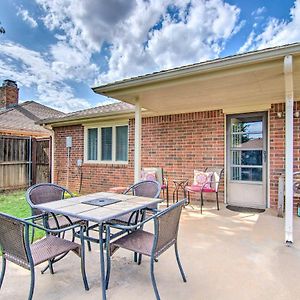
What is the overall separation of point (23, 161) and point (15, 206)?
3306 mm

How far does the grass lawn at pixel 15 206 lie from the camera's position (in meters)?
5.12

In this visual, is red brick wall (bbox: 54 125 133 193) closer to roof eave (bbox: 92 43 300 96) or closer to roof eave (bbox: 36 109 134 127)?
roof eave (bbox: 36 109 134 127)

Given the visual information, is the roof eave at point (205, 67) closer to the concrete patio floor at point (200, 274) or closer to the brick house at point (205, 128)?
the brick house at point (205, 128)

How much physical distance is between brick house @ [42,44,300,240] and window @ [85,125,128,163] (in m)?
0.03

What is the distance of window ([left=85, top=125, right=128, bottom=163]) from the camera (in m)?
7.70

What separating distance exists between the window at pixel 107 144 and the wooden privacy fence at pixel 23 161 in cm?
187

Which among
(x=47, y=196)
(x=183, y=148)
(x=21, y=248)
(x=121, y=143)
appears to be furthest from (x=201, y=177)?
(x=21, y=248)

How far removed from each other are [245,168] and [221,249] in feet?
10.1

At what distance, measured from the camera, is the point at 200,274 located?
264 centimetres

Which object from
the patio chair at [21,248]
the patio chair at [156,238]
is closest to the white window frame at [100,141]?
the patio chair at [156,238]

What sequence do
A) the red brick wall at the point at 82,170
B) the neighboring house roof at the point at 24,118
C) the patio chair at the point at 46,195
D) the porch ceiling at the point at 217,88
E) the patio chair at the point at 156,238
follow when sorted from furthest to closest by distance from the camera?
the neighboring house roof at the point at 24,118
the red brick wall at the point at 82,170
the porch ceiling at the point at 217,88
the patio chair at the point at 46,195
the patio chair at the point at 156,238

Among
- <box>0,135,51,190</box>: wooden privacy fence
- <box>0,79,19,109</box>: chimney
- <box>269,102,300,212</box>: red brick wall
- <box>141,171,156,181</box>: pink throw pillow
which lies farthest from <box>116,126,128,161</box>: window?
<box>0,79,19,109</box>: chimney

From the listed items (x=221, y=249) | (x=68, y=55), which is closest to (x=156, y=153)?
(x=221, y=249)

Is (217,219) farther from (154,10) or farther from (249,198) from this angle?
(154,10)
